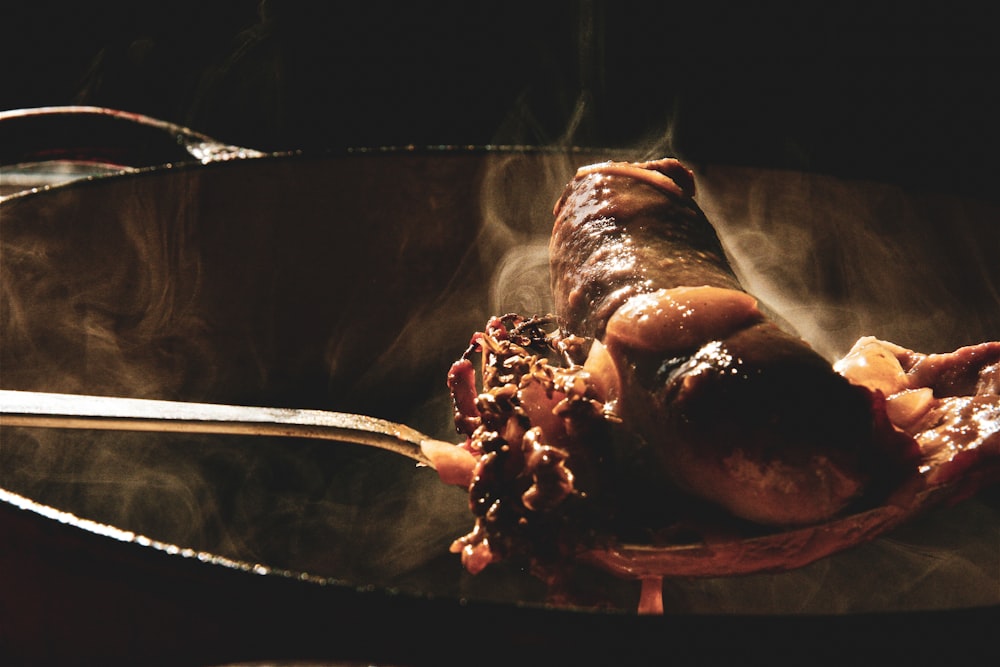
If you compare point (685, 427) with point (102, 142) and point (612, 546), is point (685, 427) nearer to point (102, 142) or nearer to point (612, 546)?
point (612, 546)

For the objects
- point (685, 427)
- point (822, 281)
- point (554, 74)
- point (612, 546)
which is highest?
point (554, 74)

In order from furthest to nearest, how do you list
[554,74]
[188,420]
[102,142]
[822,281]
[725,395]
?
[554,74], [102,142], [822,281], [188,420], [725,395]

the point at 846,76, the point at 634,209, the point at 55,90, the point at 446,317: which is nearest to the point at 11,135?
the point at 446,317

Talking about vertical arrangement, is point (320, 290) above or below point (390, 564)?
above

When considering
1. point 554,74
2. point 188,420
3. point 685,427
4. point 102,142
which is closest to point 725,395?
point 685,427

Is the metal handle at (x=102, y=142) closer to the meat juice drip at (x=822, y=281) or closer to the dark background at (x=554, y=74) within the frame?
the meat juice drip at (x=822, y=281)

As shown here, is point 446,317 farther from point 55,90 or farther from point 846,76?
point 55,90

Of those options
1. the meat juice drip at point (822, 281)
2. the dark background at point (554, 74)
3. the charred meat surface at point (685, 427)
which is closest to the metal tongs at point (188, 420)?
the charred meat surface at point (685, 427)
